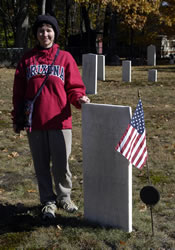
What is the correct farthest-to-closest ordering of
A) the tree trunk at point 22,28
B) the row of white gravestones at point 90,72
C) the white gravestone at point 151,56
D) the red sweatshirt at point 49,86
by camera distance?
the white gravestone at point 151,56 < the tree trunk at point 22,28 < the row of white gravestones at point 90,72 < the red sweatshirt at point 49,86

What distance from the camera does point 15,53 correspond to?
26.3m

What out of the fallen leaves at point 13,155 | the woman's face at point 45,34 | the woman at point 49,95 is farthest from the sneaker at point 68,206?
the fallen leaves at point 13,155

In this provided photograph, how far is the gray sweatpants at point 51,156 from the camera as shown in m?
3.98

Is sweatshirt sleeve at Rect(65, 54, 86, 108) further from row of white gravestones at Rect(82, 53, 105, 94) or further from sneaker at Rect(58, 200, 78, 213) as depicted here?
row of white gravestones at Rect(82, 53, 105, 94)

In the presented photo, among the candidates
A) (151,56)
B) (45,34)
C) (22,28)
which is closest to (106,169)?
(45,34)

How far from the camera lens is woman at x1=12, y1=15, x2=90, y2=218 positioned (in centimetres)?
386

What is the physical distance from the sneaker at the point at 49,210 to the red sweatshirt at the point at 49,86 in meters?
0.81

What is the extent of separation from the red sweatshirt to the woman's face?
0.07 meters

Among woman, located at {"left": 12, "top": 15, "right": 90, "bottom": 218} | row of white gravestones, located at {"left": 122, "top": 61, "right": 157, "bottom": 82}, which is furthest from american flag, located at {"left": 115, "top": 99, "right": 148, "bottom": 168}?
row of white gravestones, located at {"left": 122, "top": 61, "right": 157, "bottom": 82}

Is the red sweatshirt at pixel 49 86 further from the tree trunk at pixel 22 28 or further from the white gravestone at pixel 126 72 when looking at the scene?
the tree trunk at pixel 22 28

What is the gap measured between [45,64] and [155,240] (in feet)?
6.13

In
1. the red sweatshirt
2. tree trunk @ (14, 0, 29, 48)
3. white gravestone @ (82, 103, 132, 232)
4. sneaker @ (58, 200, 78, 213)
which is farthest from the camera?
tree trunk @ (14, 0, 29, 48)

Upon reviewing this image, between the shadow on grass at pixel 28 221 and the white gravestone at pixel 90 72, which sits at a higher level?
the white gravestone at pixel 90 72

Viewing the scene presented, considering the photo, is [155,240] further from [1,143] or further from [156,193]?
[1,143]
